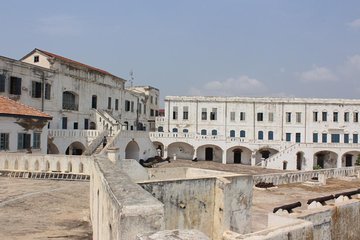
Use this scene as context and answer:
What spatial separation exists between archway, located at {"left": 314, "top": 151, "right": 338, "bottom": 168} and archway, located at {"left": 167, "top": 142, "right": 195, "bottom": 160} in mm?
16374

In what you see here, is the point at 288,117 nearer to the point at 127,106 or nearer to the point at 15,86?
the point at 127,106

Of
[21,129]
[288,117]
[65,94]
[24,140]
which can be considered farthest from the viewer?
[288,117]

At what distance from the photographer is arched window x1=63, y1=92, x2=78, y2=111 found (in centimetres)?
3438

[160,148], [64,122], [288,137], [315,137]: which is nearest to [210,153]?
[160,148]

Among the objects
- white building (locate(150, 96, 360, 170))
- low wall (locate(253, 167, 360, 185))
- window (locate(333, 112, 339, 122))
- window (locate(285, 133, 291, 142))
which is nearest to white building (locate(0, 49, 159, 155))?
white building (locate(150, 96, 360, 170))

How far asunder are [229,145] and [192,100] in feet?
32.3

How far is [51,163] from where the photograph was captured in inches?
642

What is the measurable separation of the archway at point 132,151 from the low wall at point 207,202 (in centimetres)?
2602

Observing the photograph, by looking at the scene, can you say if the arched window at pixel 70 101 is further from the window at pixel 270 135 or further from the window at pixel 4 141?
the window at pixel 270 135

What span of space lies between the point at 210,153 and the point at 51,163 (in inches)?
1326

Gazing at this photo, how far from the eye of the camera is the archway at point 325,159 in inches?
1812

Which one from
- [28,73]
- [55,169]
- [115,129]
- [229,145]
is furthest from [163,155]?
[55,169]

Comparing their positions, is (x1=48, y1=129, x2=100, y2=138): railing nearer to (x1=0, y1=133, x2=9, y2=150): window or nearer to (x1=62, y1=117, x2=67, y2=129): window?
(x1=62, y1=117, x2=67, y2=129): window

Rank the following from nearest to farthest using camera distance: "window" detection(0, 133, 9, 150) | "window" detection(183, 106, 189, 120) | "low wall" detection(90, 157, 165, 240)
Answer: "low wall" detection(90, 157, 165, 240) < "window" detection(0, 133, 9, 150) < "window" detection(183, 106, 189, 120)
